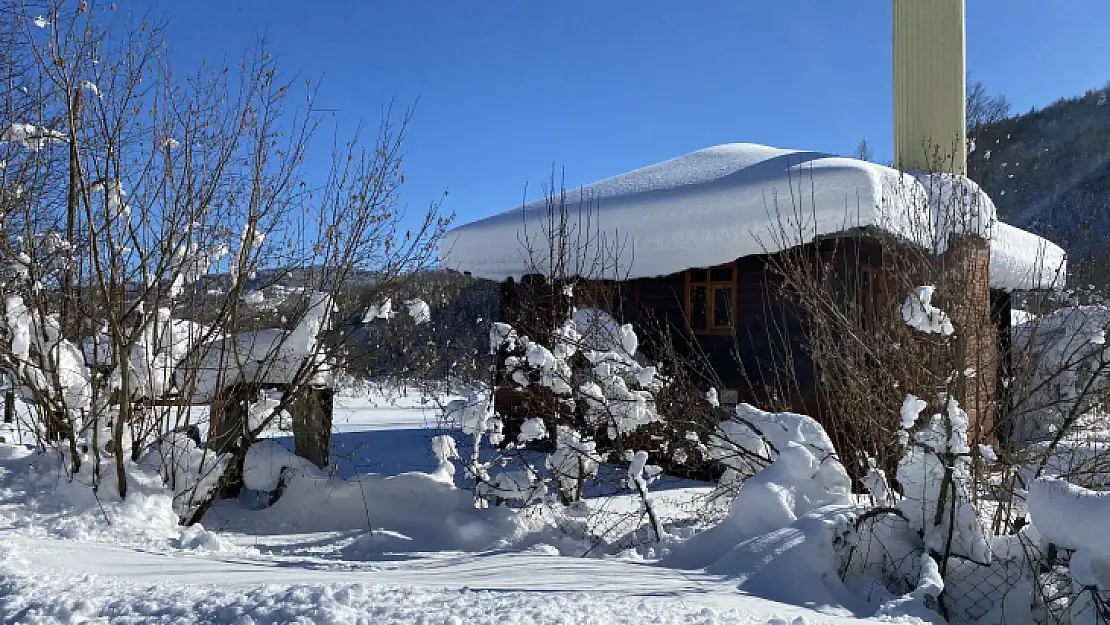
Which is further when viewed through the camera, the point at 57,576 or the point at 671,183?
the point at 671,183

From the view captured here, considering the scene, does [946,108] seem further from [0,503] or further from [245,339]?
[0,503]

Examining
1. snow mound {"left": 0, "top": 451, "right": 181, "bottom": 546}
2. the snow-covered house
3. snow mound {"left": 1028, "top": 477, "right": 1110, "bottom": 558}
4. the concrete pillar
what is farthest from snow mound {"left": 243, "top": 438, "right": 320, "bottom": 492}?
the concrete pillar

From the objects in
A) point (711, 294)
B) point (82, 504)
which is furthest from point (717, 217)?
point (82, 504)

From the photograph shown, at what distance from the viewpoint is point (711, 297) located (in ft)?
34.4

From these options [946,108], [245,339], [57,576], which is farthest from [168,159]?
[946,108]

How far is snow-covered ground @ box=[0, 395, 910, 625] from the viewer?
3.35 m

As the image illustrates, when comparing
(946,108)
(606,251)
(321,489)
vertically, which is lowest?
(321,489)

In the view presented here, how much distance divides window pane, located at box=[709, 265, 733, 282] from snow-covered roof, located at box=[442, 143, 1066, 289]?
73 cm

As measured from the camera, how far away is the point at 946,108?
11.8m

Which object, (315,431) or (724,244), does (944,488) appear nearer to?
(724,244)

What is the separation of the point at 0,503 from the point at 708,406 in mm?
5227

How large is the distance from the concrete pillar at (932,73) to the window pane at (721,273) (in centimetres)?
345

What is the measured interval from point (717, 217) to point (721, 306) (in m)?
1.43

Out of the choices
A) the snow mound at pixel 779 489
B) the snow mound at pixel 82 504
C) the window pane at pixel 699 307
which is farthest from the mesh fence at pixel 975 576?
the window pane at pixel 699 307
